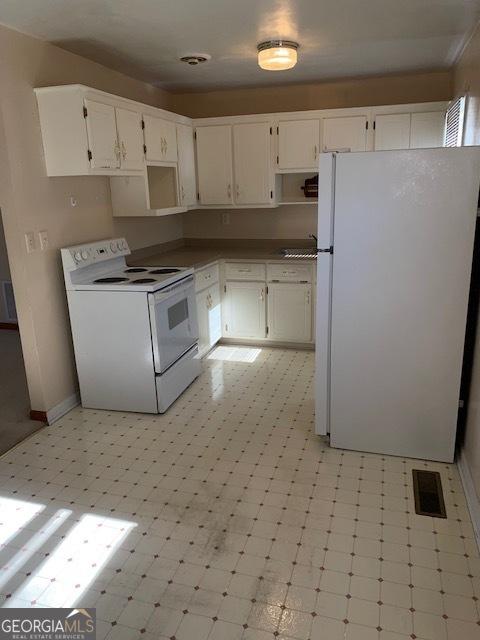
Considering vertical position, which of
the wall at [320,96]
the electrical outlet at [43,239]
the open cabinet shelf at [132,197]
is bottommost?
the electrical outlet at [43,239]

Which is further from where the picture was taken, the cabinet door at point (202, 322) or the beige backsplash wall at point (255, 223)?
the beige backsplash wall at point (255, 223)

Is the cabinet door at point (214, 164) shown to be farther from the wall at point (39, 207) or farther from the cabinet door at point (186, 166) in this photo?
the wall at point (39, 207)

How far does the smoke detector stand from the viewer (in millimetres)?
3518

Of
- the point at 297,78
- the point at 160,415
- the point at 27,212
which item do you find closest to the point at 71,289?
the point at 27,212

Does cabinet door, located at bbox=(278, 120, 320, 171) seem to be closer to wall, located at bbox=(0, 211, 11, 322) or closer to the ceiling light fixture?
the ceiling light fixture

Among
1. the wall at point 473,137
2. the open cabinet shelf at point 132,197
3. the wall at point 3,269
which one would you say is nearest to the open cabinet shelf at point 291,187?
the open cabinet shelf at point 132,197

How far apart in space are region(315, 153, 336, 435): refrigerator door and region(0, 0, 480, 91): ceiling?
3.11ft

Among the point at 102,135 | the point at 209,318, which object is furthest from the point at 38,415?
the point at 102,135

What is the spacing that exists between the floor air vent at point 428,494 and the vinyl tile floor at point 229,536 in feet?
0.13

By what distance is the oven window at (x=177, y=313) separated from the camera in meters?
3.47

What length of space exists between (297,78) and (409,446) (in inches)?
132

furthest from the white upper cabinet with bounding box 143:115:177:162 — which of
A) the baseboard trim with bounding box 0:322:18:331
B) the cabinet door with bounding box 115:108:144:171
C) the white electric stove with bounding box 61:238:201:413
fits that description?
the baseboard trim with bounding box 0:322:18:331

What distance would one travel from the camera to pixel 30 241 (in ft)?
9.96

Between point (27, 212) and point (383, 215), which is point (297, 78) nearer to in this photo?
point (383, 215)
